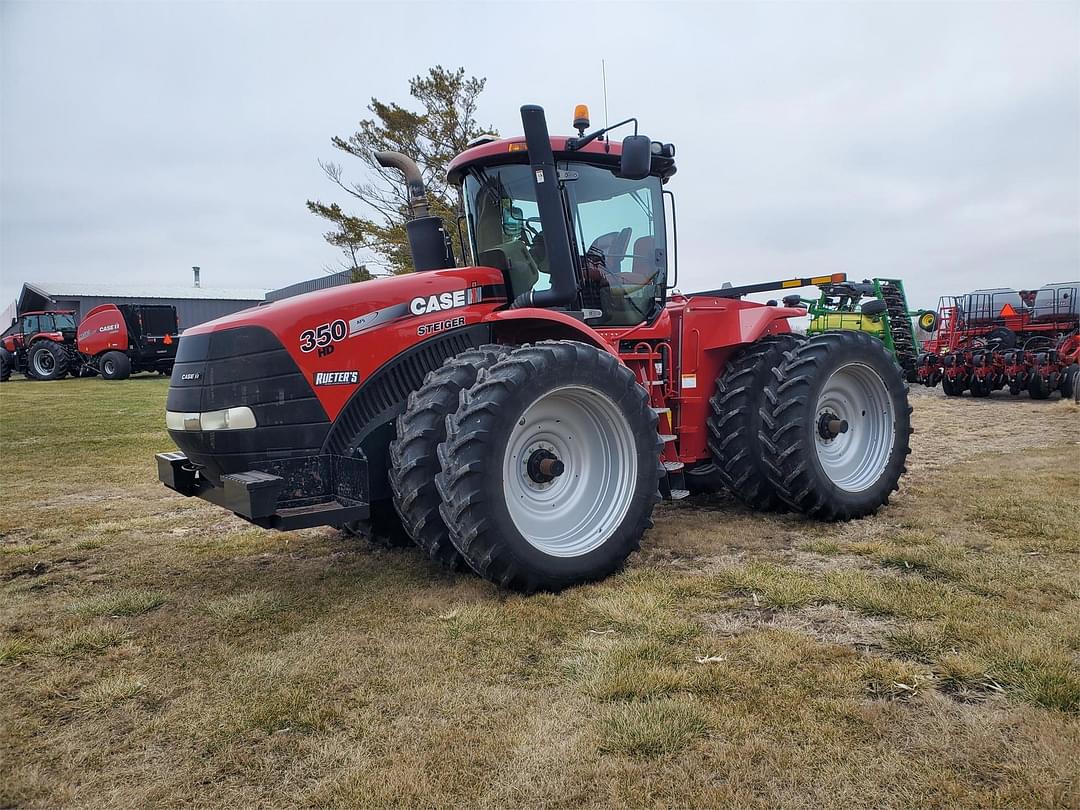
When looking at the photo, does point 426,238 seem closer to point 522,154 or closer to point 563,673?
point 522,154

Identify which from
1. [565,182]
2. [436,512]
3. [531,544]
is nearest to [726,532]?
[531,544]

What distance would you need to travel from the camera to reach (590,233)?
5211mm

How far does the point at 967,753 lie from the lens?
7.92 ft

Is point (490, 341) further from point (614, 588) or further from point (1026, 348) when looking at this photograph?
point (1026, 348)

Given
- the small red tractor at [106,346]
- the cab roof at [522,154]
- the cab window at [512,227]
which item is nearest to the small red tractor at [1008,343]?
the cab roof at [522,154]

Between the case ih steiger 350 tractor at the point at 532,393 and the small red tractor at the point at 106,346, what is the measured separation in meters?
21.9

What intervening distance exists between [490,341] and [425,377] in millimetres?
636

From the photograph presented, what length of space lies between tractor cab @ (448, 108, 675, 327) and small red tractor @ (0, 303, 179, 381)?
21701 mm

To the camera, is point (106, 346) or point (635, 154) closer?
point (635, 154)

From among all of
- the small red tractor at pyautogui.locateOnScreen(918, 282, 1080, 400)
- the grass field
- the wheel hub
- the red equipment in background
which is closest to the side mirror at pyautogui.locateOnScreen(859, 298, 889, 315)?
the wheel hub

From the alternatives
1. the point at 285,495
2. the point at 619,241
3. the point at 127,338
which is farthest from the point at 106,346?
the point at 285,495

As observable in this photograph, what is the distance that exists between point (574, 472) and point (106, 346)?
25353 mm

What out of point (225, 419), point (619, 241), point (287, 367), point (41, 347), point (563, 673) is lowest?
point (563, 673)

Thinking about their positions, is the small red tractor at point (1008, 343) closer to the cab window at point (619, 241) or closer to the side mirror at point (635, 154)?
the cab window at point (619, 241)
